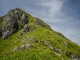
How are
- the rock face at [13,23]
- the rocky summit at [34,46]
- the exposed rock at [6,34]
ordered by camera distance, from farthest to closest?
the rock face at [13,23] → the exposed rock at [6,34] → the rocky summit at [34,46]

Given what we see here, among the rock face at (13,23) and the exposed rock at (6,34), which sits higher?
the rock face at (13,23)

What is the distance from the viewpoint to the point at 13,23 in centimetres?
15762

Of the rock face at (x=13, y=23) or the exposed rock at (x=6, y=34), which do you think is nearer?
the exposed rock at (x=6, y=34)

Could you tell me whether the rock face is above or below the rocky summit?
above

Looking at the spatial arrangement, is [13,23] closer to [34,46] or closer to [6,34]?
[6,34]

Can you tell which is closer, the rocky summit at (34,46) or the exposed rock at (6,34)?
the rocky summit at (34,46)

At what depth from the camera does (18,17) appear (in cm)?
17375

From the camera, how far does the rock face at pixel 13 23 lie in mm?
148413

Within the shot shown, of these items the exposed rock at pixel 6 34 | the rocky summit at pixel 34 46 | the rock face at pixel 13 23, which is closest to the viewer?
the rocky summit at pixel 34 46

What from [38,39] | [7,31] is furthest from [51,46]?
[7,31]

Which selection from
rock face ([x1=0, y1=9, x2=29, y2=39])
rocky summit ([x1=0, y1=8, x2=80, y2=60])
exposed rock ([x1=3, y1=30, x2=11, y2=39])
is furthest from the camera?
rock face ([x1=0, y1=9, x2=29, y2=39])

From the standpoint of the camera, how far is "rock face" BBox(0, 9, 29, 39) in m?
148

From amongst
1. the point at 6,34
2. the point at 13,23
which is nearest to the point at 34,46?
the point at 6,34

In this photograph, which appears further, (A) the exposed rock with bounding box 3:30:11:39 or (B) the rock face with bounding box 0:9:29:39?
(B) the rock face with bounding box 0:9:29:39
